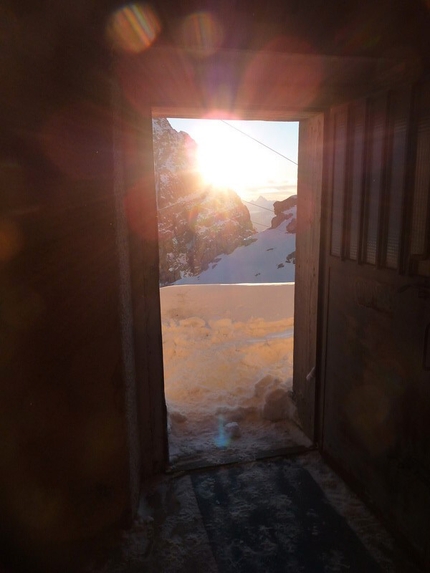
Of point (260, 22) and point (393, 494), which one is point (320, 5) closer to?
point (260, 22)

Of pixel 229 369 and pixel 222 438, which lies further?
pixel 229 369

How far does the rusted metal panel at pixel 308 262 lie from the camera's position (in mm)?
3285

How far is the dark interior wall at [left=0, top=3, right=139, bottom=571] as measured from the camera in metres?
1.87

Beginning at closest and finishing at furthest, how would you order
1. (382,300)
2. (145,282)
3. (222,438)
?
(382,300) → (145,282) → (222,438)

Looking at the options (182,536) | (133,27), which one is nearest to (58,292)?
(133,27)

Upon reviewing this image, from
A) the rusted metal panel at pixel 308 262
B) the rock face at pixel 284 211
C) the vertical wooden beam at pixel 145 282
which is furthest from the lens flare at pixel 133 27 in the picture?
the rock face at pixel 284 211

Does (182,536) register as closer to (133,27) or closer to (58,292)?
(58,292)

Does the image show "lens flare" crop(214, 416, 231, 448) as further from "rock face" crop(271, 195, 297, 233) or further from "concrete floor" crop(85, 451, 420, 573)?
"rock face" crop(271, 195, 297, 233)

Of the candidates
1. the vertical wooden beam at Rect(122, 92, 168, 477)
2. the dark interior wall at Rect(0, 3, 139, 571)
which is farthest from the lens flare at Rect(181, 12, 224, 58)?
the vertical wooden beam at Rect(122, 92, 168, 477)

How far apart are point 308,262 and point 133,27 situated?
2.27 m

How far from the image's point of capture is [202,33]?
202cm

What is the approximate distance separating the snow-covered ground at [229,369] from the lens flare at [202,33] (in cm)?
303

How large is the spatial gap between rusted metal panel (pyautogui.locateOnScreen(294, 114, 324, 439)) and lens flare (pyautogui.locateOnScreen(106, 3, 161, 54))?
161 centimetres

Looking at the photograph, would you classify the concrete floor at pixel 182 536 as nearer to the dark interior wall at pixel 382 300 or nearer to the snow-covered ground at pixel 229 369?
the dark interior wall at pixel 382 300
